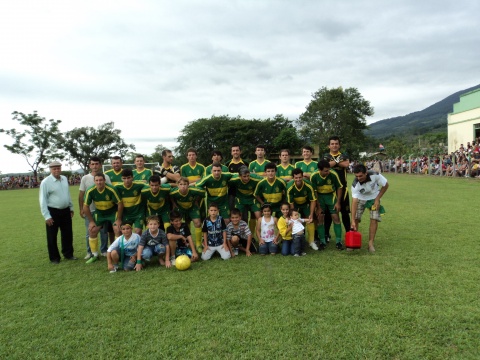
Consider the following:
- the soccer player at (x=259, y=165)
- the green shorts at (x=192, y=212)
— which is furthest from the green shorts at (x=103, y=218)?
the soccer player at (x=259, y=165)

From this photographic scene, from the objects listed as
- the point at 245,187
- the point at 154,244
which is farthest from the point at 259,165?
the point at 154,244

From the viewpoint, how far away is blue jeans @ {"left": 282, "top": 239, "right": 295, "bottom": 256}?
5.54 metres

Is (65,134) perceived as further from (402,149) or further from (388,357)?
(388,357)

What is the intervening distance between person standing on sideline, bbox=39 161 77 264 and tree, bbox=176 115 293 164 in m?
41.6

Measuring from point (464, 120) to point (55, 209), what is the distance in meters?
33.4

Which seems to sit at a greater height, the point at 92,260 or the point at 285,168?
the point at 285,168

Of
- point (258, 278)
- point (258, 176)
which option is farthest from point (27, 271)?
point (258, 176)

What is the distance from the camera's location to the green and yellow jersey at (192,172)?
6.76 meters

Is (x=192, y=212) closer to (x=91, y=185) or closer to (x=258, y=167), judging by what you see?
(x=258, y=167)

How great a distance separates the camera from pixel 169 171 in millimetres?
6703

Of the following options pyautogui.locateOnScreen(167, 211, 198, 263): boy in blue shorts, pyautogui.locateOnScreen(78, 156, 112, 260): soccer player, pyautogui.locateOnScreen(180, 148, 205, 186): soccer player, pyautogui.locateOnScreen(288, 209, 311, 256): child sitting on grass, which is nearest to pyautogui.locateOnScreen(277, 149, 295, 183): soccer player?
pyautogui.locateOnScreen(288, 209, 311, 256): child sitting on grass

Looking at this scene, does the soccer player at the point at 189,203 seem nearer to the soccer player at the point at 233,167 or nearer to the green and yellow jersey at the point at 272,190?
the soccer player at the point at 233,167

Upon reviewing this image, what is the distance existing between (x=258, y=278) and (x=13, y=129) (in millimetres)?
46871

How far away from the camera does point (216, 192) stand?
A: 243 inches
